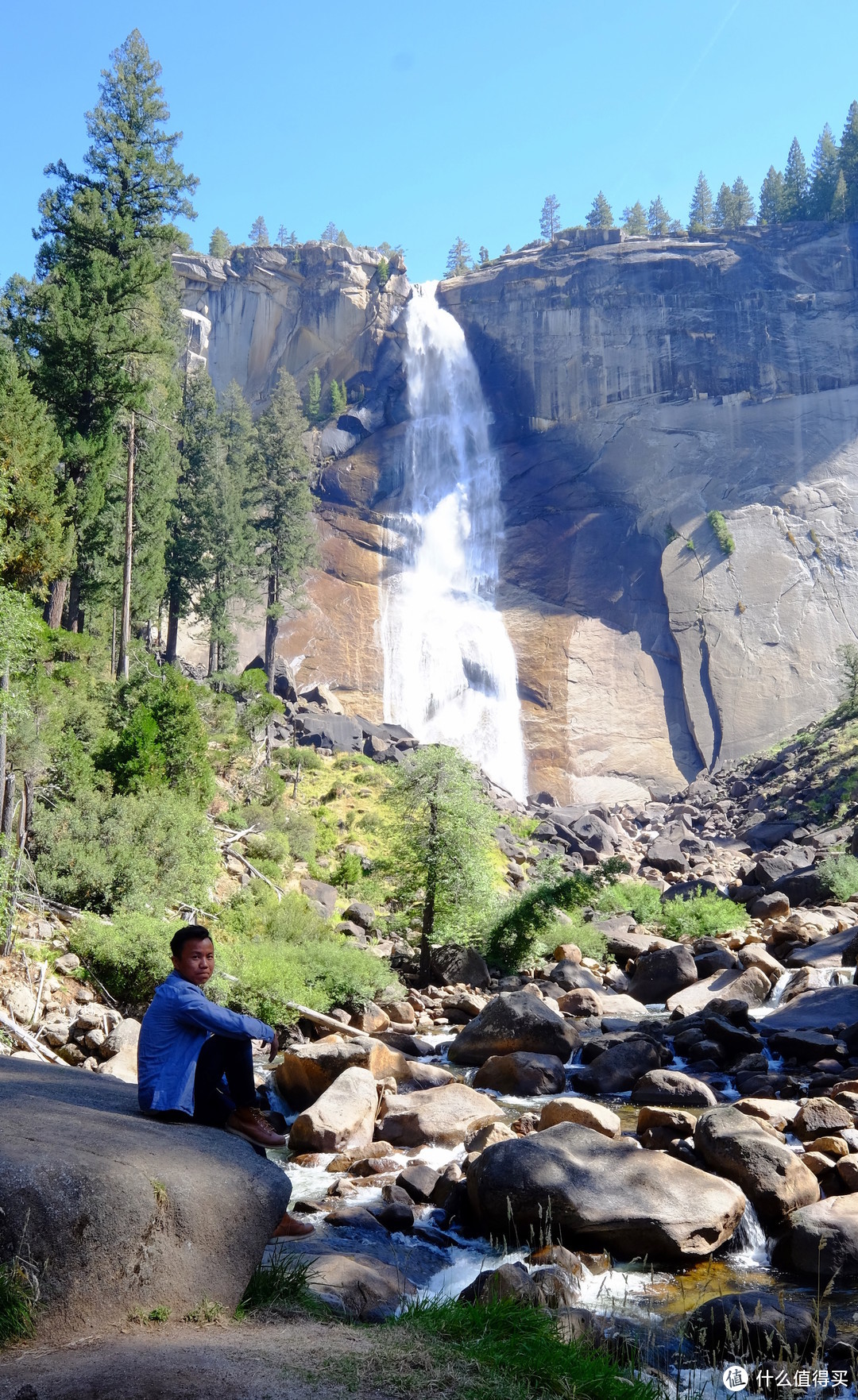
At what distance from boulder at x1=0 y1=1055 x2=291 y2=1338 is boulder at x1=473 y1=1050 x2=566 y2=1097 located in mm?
7606

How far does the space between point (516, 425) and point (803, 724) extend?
25395mm

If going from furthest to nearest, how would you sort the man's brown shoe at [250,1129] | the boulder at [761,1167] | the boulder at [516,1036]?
the boulder at [516,1036]
the boulder at [761,1167]
the man's brown shoe at [250,1129]

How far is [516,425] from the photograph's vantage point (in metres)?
62.1

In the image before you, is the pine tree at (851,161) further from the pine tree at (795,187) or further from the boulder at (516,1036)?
the boulder at (516,1036)

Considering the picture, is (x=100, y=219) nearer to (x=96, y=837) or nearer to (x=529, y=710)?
(x=96, y=837)

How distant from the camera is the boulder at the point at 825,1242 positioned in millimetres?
7180

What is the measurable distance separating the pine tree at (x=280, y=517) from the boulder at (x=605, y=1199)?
33.2 metres

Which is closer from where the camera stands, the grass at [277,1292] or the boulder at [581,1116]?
the grass at [277,1292]

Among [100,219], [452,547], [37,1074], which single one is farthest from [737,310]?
[37,1074]

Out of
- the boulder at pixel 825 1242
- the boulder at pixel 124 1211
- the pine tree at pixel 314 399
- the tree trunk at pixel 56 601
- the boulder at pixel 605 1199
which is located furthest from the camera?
the pine tree at pixel 314 399

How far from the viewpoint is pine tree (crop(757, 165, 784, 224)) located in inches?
2687

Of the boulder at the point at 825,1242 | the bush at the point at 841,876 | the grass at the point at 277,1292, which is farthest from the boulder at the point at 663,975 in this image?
the grass at the point at 277,1292

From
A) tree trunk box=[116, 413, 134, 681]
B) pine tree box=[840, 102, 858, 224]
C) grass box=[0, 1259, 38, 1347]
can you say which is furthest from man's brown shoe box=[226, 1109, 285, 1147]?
pine tree box=[840, 102, 858, 224]

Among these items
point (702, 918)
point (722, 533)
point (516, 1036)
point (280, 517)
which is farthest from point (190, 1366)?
point (722, 533)
